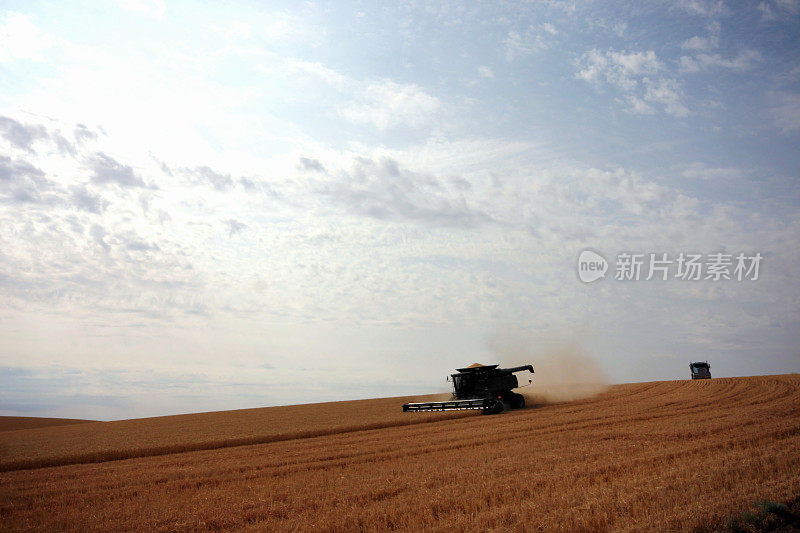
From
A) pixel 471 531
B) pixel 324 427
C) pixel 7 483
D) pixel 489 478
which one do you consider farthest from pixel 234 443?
pixel 471 531

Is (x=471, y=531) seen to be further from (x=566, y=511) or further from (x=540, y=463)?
(x=540, y=463)

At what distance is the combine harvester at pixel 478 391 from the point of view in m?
30.9

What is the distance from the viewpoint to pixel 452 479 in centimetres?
1188

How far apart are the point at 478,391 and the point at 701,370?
94.5 feet

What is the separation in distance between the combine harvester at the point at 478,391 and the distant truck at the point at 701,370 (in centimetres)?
2547

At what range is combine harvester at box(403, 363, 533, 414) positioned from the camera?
30938 millimetres

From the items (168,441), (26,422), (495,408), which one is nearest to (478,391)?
(495,408)

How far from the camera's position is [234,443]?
2289 centimetres

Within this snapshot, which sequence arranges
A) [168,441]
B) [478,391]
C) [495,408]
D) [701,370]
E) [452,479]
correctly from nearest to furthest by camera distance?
1. [452,479]
2. [168,441]
3. [495,408]
4. [478,391]
5. [701,370]

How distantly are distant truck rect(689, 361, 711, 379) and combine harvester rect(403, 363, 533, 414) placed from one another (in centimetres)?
2547

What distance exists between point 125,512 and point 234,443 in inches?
472

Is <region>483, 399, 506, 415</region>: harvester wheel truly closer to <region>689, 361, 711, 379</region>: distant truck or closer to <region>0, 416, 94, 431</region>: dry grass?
<region>689, 361, 711, 379</region>: distant truck

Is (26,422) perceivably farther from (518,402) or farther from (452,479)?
(452,479)

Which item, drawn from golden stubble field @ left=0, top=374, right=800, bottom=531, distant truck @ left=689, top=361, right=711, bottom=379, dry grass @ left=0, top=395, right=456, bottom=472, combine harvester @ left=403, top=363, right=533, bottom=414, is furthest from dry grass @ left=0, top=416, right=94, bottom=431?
distant truck @ left=689, top=361, right=711, bottom=379
